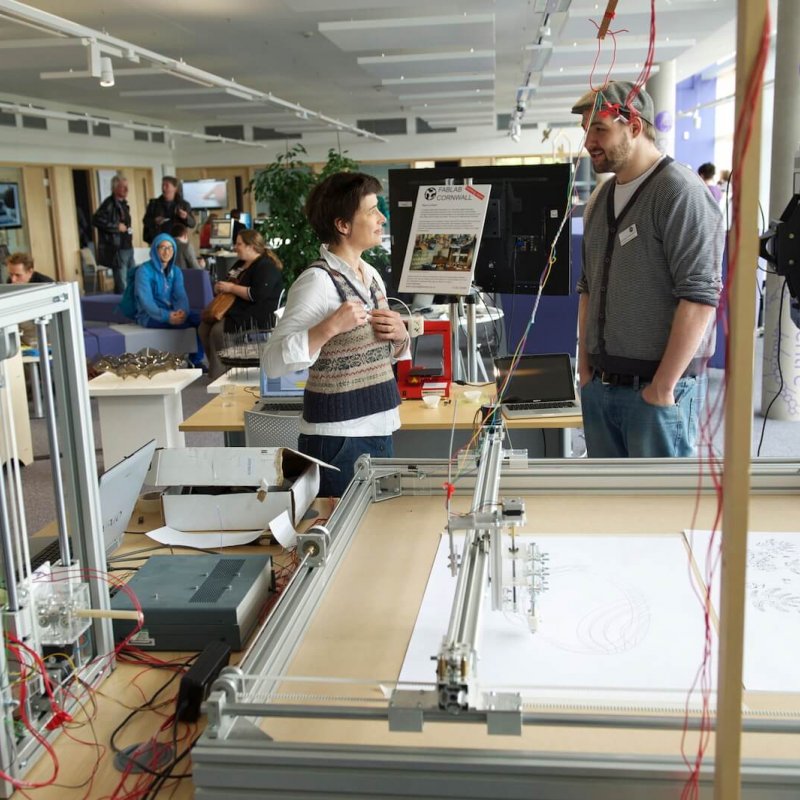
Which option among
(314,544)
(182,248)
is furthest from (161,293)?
(314,544)

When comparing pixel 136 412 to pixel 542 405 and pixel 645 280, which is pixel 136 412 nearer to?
pixel 542 405

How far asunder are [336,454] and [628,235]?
961 mm

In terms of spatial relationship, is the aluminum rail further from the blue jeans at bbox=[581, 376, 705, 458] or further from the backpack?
the backpack

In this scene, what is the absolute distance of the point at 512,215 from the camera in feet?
11.0

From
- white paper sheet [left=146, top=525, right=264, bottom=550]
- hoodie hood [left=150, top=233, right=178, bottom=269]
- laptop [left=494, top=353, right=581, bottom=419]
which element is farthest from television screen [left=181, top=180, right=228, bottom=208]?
white paper sheet [left=146, top=525, right=264, bottom=550]

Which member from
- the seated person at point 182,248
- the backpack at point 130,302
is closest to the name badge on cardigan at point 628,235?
the backpack at point 130,302

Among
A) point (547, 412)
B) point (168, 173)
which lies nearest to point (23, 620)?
point (547, 412)

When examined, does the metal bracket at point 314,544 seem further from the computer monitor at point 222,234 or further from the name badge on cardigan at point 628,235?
the computer monitor at point 222,234

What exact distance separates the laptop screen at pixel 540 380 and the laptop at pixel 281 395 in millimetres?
791

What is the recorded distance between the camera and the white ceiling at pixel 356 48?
7.66 metres

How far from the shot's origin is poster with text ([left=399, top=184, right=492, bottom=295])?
9.61 ft

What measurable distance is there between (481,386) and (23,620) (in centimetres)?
275

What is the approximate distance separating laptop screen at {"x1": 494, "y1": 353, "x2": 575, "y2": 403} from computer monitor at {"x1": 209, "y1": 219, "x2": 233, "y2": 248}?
26.7 feet

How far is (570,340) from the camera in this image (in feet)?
16.0
